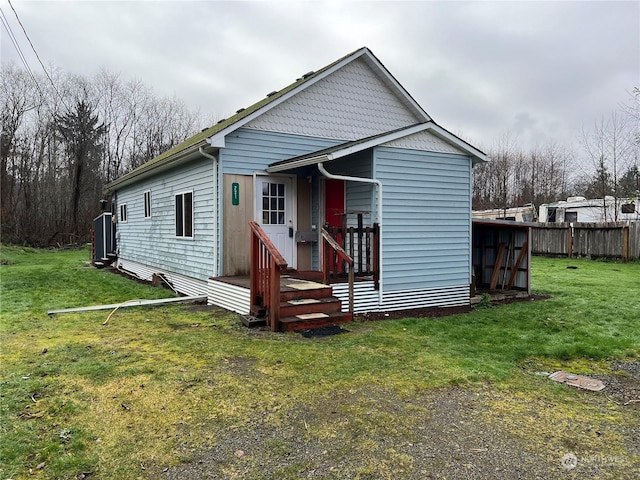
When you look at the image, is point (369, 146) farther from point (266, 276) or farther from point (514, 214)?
point (514, 214)

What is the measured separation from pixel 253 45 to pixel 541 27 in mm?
8109

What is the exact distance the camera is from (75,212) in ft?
89.2

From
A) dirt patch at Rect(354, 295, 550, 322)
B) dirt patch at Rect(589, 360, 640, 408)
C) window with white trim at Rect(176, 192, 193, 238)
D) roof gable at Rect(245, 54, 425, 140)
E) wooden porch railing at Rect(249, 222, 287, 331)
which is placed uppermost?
roof gable at Rect(245, 54, 425, 140)

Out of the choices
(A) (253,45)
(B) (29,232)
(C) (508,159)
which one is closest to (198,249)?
(A) (253,45)

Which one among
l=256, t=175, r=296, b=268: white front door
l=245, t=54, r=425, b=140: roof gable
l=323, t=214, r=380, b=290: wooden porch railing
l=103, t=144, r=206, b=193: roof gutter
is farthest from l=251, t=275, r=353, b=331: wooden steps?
l=245, t=54, r=425, b=140: roof gable

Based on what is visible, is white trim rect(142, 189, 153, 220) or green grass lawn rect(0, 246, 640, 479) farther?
white trim rect(142, 189, 153, 220)

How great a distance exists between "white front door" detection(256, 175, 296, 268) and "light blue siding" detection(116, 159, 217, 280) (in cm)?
93

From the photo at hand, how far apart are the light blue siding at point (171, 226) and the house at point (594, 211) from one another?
19.9m

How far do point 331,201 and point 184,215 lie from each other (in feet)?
10.9

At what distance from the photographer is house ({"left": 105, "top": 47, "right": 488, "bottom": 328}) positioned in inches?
285

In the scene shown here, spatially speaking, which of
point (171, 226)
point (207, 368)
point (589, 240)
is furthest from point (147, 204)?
point (589, 240)

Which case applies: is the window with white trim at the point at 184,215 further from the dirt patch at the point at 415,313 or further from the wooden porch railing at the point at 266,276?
the dirt patch at the point at 415,313

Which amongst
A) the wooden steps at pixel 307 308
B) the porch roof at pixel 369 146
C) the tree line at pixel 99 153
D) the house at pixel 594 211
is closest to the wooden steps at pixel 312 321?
the wooden steps at pixel 307 308

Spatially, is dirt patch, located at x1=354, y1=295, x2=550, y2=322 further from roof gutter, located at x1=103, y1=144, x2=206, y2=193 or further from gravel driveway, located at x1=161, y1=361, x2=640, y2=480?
roof gutter, located at x1=103, y1=144, x2=206, y2=193
